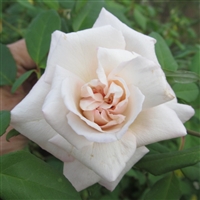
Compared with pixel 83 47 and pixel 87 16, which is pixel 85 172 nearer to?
pixel 83 47

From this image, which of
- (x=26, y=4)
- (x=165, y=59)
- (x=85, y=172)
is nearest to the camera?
(x=85, y=172)

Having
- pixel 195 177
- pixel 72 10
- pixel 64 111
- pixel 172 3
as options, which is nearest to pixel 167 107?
pixel 64 111

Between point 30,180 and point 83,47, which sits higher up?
point 83,47

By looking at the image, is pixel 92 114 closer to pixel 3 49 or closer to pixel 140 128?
pixel 140 128

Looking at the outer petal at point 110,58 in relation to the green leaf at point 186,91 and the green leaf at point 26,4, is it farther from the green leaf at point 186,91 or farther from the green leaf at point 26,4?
the green leaf at point 26,4

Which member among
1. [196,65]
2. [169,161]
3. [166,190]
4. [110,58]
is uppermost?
[110,58]

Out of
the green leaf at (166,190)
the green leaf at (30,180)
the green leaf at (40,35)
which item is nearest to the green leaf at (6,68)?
the green leaf at (40,35)

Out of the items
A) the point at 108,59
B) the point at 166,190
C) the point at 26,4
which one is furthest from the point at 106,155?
the point at 26,4
